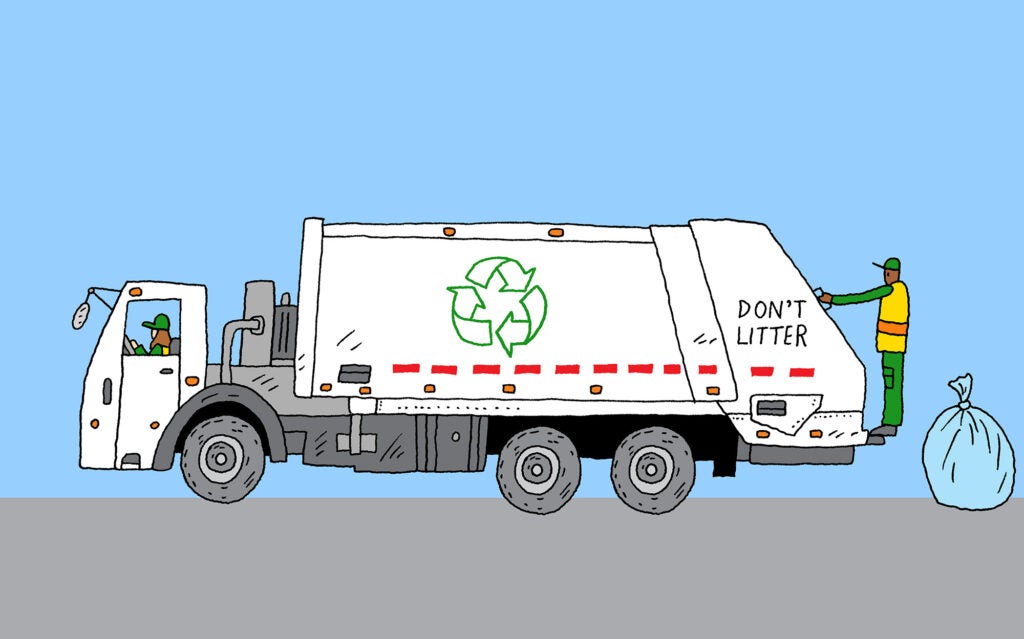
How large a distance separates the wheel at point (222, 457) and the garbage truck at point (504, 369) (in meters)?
0.01

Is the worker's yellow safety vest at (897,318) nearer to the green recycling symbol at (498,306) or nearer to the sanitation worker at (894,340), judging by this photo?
the sanitation worker at (894,340)

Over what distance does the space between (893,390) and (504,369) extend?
400 cm

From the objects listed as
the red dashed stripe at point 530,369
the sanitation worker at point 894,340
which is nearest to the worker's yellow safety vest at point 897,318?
the sanitation worker at point 894,340

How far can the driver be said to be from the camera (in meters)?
17.8

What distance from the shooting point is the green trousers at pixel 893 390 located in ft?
58.5

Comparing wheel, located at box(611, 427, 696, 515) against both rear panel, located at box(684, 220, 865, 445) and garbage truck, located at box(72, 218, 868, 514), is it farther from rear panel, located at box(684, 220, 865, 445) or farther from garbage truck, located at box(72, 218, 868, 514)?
rear panel, located at box(684, 220, 865, 445)

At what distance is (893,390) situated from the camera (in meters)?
17.8

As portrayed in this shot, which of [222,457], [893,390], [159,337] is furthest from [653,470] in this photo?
[159,337]

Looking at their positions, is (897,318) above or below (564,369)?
above

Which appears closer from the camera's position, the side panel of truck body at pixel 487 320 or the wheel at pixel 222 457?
the side panel of truck body at pixel 487 320

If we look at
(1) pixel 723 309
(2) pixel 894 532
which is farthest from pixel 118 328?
(2) pixel 894 532

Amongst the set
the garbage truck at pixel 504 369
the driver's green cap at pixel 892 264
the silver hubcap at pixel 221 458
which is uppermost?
the driver's green cap at pixel 892 264

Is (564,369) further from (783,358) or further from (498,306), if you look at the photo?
(783,358)

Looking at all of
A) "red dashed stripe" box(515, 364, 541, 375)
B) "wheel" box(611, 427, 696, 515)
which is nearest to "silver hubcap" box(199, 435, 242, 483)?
"red dashed stripe" box(515, 364, 541, 375)
